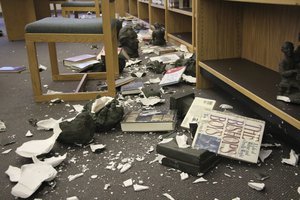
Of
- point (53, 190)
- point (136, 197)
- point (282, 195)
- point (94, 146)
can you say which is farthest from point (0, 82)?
point (282, 195)

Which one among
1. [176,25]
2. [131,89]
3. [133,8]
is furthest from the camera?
[133,8]

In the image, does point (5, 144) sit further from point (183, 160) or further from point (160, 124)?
point (183, 160)

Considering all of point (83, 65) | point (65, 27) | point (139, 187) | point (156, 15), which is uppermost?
point (65, 27)

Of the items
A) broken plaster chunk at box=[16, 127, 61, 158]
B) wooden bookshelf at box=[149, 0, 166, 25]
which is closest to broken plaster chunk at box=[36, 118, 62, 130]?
broken plaster chunk at box=[16, 127, 61, 158]

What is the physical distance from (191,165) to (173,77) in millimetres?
1043

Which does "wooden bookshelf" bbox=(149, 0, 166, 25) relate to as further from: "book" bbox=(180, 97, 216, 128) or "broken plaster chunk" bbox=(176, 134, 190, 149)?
"broken plaster chunk" bbox=(176, 134, 190, 149)

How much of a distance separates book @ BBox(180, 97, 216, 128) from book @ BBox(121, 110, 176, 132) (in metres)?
0.06

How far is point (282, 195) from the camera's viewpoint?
973 millimetres

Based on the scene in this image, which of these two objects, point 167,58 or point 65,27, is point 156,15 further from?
point 65,27

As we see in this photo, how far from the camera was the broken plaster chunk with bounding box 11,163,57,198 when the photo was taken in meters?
1.01

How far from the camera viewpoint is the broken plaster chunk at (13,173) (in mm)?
1108

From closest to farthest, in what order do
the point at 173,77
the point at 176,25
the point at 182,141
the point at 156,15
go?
the point at 182,141, the point at 173,77, the point at 176,25, the point at 156,15

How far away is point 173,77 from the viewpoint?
207 cm

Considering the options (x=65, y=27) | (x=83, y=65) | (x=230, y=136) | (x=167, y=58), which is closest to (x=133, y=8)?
(x=167, y=58)
